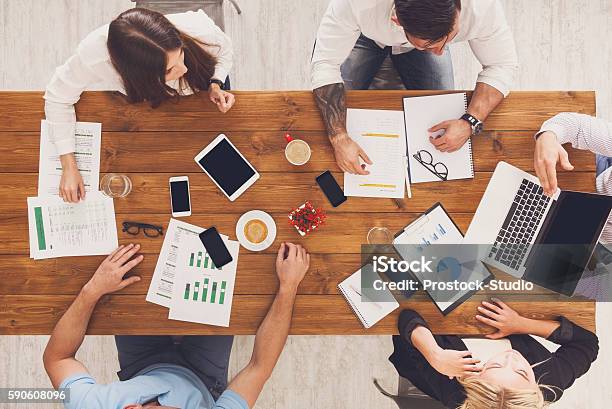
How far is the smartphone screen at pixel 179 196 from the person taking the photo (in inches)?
68.9

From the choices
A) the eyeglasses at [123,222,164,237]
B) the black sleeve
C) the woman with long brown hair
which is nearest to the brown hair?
the woman with long brown hair

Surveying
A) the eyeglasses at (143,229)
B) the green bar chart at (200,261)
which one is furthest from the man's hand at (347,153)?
the eyeglasses at (143,229)

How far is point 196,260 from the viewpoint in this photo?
1.74 m

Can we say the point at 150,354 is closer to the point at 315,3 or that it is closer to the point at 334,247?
the point at 334,247

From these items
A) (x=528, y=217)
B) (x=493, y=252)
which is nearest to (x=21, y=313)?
(x=493, y=252)

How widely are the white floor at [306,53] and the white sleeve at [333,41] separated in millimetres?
843

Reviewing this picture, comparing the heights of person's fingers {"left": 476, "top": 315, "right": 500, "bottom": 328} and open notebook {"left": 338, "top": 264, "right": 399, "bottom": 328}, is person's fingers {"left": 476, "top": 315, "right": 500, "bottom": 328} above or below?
below

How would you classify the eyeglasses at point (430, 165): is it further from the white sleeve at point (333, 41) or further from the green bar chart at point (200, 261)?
the green bar chart at point (200, 261)

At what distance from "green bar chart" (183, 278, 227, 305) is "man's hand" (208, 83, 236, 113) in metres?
0.62

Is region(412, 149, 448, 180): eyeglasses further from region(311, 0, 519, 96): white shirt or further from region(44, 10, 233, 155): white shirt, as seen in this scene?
region(44, 10, 233, 155): white shirt

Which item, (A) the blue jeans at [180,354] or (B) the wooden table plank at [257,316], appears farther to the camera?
(A) the blue jeans at [180,354]

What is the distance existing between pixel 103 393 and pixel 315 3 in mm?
2098

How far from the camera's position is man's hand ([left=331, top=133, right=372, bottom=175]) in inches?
68.1

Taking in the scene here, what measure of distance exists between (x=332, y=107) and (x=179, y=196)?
0.64m
